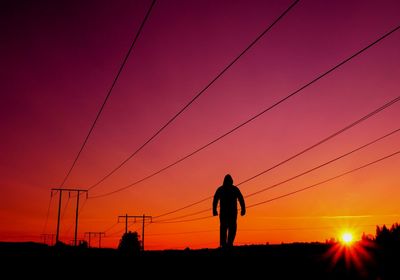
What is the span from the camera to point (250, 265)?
7164 millimetres

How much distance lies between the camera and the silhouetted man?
12.0 metres

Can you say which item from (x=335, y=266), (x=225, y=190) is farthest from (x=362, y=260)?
(x=225, y=190)

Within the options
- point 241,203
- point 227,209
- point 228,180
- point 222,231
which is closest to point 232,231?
point 222,231

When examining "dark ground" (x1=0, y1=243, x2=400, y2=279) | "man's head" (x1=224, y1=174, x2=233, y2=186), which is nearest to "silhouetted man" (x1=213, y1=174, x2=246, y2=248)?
"man's head" (x1=224, y1=174, x2=233, y2=186)

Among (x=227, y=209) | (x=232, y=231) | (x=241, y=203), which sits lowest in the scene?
(x=232, y=231)

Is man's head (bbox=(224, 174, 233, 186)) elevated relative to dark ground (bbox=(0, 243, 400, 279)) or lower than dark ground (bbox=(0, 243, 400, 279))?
elevated

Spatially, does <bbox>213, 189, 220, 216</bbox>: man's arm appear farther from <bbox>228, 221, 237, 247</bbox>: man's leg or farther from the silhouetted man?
<bbox>228, 221, 237, 247</bbox>: man's leg

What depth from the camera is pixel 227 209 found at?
12.1m

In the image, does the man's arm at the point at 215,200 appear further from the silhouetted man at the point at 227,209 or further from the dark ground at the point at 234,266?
the dark ground at the point at 234,266

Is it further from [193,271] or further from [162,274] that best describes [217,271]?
[162,274]

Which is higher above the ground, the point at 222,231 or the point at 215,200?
the point at 215,200

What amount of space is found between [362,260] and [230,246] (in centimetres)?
570

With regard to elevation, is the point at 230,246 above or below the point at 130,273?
above

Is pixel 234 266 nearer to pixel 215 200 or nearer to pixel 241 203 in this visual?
pixel 215 200
